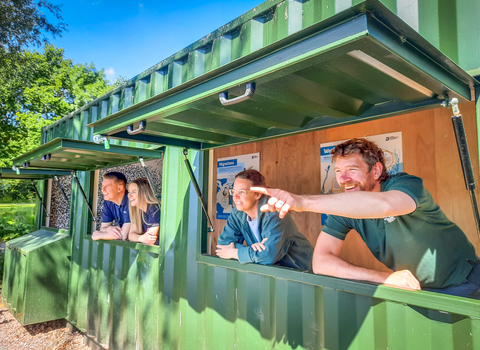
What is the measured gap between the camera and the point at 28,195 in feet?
65.8

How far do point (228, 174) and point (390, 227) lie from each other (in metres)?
1.80

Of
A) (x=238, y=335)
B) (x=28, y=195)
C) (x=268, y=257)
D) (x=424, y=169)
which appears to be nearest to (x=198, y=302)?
(x=238, y=335)

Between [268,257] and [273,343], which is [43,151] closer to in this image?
[268,257]

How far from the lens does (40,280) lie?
179 inches

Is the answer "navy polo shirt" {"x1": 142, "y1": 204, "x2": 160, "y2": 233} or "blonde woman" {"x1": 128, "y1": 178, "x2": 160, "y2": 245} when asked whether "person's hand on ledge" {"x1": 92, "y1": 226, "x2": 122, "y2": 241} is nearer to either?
"blonde woman" {"x1": 128, "y1": 178, "x2": 160, "y2": 245}

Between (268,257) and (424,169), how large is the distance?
51.1 inches

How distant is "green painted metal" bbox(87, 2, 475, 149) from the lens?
3.25 ft

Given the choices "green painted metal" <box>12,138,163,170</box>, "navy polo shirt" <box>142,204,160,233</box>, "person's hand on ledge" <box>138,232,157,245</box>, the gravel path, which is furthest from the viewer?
the gravel path

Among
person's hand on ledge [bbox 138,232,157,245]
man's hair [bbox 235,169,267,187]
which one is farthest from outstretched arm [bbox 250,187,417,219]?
person's hand on ledge [bbox 138,232,157,245]

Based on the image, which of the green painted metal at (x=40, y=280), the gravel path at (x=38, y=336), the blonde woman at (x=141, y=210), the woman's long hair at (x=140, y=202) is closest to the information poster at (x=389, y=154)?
the blonde woman at (x=141, y=210)

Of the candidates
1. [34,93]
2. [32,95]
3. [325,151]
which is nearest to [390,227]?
[325,151]

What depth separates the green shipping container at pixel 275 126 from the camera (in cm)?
116

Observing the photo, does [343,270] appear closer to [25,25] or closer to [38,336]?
[38,336]

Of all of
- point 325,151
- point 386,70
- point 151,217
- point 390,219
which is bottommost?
point 151,217
